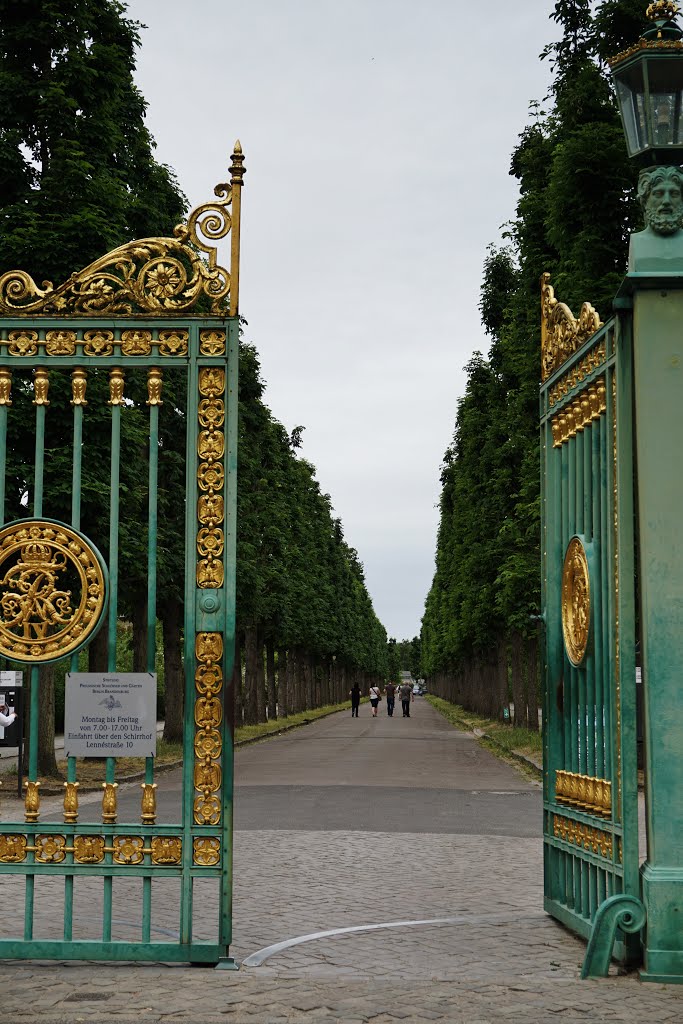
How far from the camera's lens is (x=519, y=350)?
94.2 feet

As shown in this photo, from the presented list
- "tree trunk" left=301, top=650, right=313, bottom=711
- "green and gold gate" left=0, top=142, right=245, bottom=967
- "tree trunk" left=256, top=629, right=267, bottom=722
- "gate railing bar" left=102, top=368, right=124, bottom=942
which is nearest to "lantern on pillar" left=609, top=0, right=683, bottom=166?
"green and gold gate" left=0, top=142, right=245, bottom=967

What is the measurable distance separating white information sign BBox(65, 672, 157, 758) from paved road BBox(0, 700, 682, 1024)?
1.33m

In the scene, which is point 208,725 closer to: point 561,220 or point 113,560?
point 113,560

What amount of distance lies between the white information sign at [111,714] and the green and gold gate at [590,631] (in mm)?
2889

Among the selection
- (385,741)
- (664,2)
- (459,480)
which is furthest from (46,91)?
(459,480)

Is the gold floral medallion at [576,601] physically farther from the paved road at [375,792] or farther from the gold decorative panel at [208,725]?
the paved road at [375,792]

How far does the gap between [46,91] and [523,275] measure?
11817 mm

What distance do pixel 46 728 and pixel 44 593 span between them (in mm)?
13519

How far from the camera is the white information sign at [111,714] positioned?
754 centimetres

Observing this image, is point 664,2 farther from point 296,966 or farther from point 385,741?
point 385,741

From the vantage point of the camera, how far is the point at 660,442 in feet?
24.6

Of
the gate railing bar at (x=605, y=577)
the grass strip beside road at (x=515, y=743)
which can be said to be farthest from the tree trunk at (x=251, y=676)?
the gate railing bar at (x=605, y=577)

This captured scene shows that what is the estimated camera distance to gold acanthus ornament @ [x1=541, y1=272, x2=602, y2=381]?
8.68 metres

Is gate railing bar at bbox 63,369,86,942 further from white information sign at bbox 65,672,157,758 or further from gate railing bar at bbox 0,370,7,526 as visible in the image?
gate railing bar at bbox 0,370,7,526
